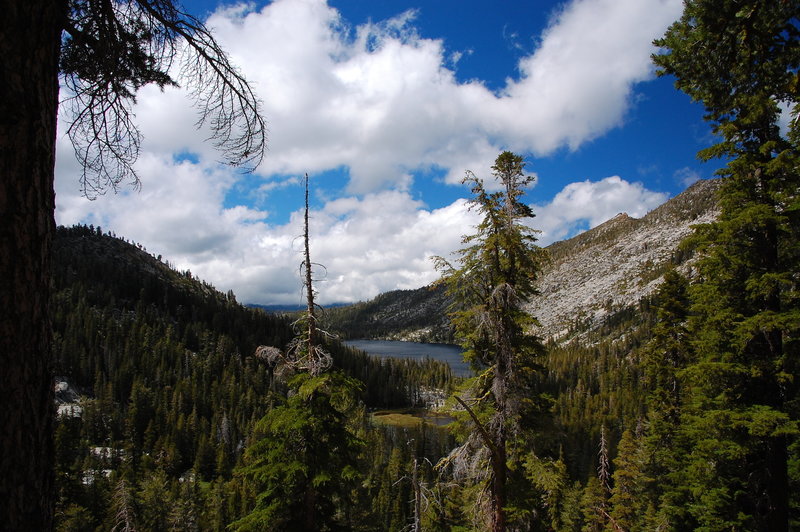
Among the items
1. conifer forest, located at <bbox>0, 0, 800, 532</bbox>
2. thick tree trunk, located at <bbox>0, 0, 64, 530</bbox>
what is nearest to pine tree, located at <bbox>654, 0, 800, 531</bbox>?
conifer forest, located at <bbox>0, 0, 800, 532</bbox>

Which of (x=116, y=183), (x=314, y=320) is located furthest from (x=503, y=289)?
(x=116, y=183)

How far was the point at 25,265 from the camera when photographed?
5.74 ft

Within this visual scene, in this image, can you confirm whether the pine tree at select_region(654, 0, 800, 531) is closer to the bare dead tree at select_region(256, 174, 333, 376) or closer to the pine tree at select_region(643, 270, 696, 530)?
the pine tree at select_region(643, 270, 696, 530)

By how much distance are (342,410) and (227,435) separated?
87.0m

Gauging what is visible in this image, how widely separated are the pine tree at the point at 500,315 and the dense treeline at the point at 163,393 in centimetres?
2892

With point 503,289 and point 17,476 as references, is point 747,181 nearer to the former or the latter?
point 503,289

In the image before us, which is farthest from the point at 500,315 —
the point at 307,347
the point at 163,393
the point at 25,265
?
the point at 163,393

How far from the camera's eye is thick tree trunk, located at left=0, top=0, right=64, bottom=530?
163cm

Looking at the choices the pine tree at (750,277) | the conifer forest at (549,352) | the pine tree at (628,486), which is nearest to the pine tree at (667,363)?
the conifer forest at (549,352)

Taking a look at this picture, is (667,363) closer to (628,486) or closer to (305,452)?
(305,452)

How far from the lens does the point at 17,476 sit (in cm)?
162

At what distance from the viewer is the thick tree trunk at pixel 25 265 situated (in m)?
1.63

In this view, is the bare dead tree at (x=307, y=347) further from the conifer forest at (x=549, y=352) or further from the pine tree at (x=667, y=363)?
the pine tree at (x=667, y=363)

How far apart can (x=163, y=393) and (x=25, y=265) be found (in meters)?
116
